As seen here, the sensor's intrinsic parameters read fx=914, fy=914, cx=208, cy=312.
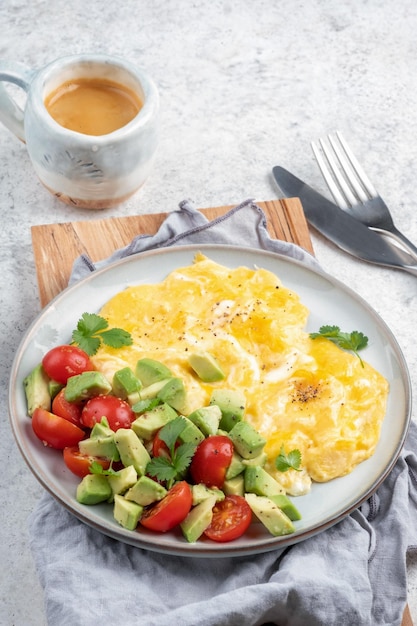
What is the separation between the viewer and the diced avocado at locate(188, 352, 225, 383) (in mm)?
3953

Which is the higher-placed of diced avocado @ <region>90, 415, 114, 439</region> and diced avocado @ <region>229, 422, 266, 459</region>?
diced avocado @ <region>90, 415, 114, 439</region>

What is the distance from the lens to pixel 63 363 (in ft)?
12.8

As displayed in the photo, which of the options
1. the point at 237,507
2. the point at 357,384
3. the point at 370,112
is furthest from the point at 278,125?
the point at 237,507

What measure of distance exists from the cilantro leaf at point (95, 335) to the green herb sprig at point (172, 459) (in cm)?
62

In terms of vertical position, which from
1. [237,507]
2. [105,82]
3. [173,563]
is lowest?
[173,563]

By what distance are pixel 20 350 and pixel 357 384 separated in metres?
1.51

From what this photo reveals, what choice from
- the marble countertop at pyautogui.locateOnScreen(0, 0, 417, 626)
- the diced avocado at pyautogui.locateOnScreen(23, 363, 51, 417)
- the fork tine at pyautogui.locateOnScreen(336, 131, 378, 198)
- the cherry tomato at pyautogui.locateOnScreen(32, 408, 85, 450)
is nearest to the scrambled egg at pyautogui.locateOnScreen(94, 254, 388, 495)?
the diced avocado at pyautogui.locateOnScreen(23, 363, 51, 417)

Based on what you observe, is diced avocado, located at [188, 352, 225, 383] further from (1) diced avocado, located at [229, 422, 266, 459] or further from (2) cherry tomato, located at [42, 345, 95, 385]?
(2) cherry tomato, located at [42, 345, 95, 385]

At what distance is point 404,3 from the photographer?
667cm

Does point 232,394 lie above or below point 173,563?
above

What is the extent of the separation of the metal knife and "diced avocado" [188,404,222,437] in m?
1.73

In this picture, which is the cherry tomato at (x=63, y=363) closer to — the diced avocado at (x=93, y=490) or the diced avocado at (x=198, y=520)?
the diced avocado at (x=93, y=490)

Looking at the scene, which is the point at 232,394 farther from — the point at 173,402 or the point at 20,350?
the point at 20,350

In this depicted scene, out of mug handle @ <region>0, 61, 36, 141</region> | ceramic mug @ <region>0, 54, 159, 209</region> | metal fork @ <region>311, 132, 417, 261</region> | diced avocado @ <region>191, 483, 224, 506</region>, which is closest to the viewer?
diced avocado @ <region>191, 483, 224, 506</region>
